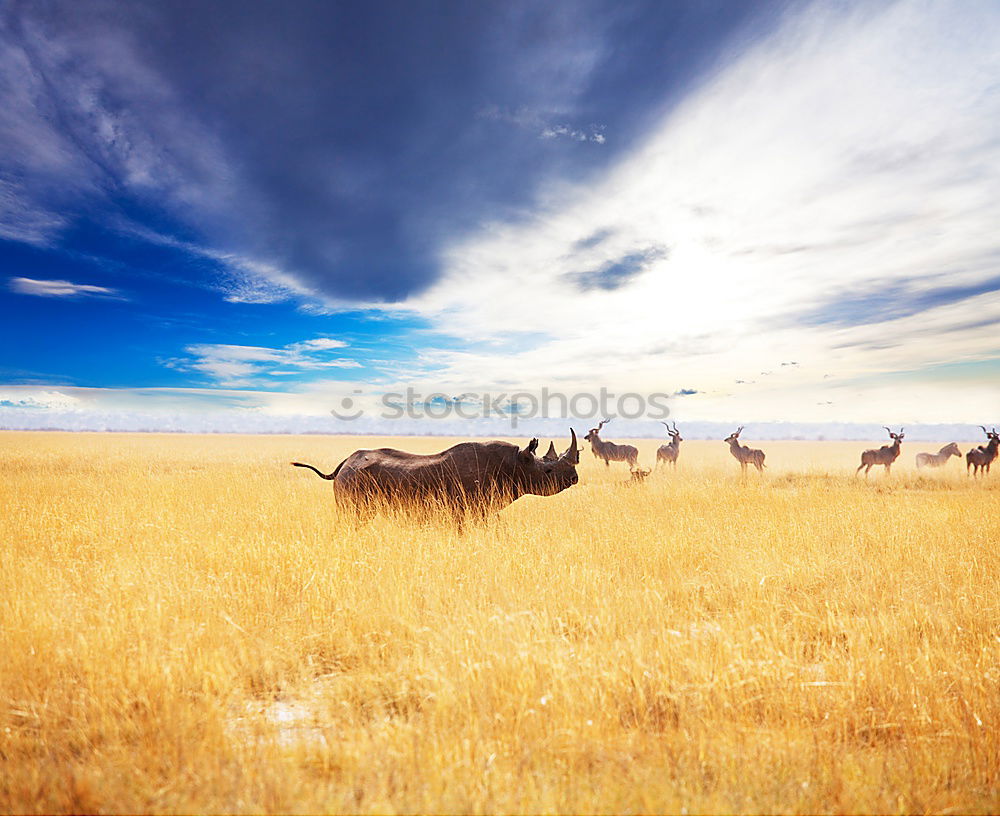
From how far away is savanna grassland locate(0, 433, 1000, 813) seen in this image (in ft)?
8.59


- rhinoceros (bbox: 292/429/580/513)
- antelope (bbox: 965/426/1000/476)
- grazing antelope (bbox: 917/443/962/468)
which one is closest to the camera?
rhinoceros (bbox: 292/429/580/513)

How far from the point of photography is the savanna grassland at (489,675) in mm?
2617

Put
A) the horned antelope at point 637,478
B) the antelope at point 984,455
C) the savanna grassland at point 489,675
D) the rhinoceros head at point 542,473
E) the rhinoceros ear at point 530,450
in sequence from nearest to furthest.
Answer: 1. the savanna grassland at point 489,675
2. the rhinoceros ear at point 530,450
3. the rhinoceros head at point 542,473
4. the horned antelope at point 637,478
5. the antelope at point 984,455

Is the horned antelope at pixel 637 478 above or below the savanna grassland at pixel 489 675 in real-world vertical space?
above

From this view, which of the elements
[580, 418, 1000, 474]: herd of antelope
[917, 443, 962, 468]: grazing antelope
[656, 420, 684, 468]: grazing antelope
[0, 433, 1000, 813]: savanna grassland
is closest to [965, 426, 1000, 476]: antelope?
[580, 418, 1000, 474]: herd of antelope

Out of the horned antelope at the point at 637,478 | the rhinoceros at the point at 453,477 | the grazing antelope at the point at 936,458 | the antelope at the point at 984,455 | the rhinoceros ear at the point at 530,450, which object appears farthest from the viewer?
the grazing antelope at the point at 936,458

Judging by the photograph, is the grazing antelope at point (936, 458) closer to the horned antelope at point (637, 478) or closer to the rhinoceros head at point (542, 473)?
the horned antelope at point (637, 478)

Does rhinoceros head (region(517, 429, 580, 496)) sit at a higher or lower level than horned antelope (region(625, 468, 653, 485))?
higher

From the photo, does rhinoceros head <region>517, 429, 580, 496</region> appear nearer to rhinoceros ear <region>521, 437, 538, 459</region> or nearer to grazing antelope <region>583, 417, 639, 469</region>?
rhinoceros ear <region>521, 437, 538, 459</region>

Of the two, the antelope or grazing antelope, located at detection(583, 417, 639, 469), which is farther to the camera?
grazing antelope, located at detection(583, 417, 639, 469)

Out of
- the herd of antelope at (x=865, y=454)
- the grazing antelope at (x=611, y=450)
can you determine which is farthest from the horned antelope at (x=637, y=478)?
the grazing antelope at (x=611, y=450)

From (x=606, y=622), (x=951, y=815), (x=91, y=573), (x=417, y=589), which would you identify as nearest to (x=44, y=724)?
(x=417, y=589)

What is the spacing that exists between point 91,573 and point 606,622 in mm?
5827

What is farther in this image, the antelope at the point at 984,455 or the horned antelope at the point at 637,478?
the antelope at the point at 984,455
